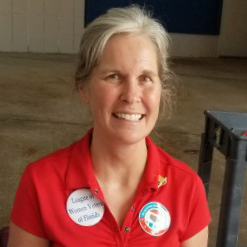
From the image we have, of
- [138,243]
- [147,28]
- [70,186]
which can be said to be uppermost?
[147,28]

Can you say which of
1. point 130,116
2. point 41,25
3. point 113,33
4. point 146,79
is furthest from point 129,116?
point 41,25

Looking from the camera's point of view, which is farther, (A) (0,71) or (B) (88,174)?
(A) (0,71)

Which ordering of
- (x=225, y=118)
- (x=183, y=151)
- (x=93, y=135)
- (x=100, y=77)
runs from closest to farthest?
(x=100, y=77) < (x=93, y=135) < (x=225, y=118) < (x=183, y=151)

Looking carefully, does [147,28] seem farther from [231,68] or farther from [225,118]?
[231,68]

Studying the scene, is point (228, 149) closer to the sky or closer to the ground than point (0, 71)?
closer to the sky

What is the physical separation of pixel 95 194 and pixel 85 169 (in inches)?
2.9

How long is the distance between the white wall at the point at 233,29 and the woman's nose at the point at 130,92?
20.6ft

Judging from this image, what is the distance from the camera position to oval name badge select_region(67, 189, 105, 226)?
1248mm

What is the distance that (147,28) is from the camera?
1.26 metres

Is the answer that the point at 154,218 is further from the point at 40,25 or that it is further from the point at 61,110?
the point at 40,25

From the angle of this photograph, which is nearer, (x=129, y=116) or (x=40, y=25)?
(x=129, y=116)

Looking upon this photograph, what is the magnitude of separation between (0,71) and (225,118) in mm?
3943

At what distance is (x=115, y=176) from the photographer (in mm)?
1339

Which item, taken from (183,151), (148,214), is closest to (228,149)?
(148,214)
